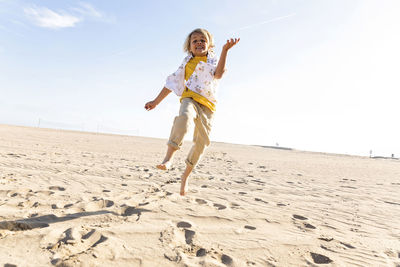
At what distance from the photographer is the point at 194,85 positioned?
3.04 m

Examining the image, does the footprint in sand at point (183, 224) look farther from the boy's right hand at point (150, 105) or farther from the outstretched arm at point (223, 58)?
the outstretched arm at point (223, 58)

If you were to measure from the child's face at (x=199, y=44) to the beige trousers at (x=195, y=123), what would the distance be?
601 mm

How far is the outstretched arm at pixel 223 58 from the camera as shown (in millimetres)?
2807

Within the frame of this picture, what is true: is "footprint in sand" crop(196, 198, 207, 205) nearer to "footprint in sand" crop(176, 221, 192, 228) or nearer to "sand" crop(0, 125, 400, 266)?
"sand" crop(0, 125, 400, 266)

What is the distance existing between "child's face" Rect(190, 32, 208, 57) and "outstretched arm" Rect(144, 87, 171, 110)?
59 centimetres

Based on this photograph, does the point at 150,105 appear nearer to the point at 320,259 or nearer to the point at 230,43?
the point at 230,43

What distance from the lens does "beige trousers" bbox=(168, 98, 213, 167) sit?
2709mm

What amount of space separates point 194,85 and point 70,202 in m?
1.82

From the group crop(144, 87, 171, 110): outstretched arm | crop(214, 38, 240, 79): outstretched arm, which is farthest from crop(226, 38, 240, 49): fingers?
crop(144, 87, 171, 110): outstretched arm

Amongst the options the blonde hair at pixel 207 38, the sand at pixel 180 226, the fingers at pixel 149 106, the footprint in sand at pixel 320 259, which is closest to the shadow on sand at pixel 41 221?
the sand at pixel 180 226

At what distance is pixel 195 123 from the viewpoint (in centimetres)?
300

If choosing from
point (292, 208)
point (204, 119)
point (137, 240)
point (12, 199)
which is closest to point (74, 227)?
point (137, 240)

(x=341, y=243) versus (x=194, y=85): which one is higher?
(x=194, y=85)

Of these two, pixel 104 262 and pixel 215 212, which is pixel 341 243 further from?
pixel 104 262
